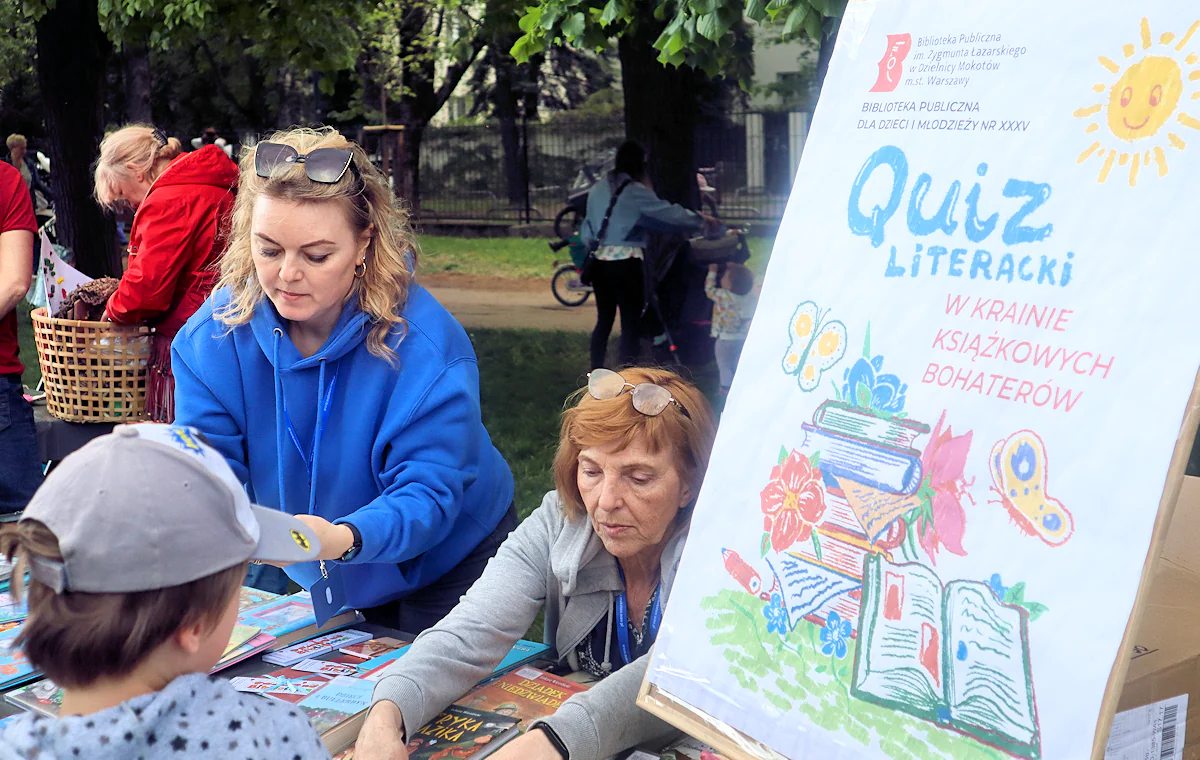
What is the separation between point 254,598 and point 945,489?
5.36ft

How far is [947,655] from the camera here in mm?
1456

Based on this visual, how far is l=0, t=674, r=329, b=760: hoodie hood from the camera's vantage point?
1185mm

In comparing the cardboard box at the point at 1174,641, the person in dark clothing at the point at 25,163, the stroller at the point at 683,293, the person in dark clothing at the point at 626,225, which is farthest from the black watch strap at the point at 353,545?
the person in dark clothing at the point at 25,163

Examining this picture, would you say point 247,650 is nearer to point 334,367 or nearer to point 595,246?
point 334,367

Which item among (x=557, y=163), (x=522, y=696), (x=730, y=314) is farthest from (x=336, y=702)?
(x=557, y=163)

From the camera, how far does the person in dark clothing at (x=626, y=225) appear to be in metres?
7.14

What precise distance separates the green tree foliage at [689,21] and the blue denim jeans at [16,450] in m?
2.05

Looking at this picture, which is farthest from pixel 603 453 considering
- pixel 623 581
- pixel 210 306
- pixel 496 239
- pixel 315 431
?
pixel 496 239

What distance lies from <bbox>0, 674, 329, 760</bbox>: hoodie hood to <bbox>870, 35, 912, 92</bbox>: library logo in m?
1.20

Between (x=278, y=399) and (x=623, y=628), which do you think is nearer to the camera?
(x=623, y=628)

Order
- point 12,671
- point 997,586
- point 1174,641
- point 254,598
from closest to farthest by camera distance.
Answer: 1. point 997,586
2. point 1174,641
3. point 12,671
4. point 254,598

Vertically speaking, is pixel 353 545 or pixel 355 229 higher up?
pixel 355 229

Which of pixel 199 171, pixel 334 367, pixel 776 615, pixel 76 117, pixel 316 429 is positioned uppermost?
pixel 76 117

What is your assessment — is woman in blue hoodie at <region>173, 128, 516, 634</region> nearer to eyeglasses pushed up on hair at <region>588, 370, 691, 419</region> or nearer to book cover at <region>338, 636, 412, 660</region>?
book cover at <region>338, 636, 412, 660</region>
